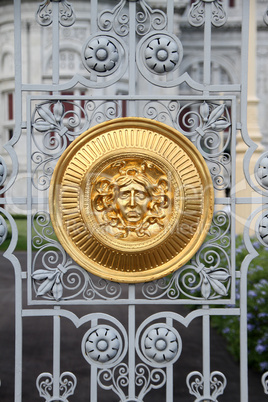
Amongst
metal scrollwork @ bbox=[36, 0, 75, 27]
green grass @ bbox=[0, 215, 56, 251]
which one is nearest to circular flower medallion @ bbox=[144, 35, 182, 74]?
metal scrollwork @ bbox=[36, 0, 75, 27]

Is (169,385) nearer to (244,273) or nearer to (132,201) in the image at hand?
(244,273)

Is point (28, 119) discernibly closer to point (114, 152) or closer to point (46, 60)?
point (114, 152)

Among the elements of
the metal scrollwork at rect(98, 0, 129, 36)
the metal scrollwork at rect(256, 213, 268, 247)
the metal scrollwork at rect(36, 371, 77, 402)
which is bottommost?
the metal scrollwork at rect(36, 371, 77, 402)

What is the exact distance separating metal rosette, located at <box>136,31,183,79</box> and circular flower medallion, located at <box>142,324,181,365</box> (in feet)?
4.05

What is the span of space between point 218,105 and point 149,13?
55cm

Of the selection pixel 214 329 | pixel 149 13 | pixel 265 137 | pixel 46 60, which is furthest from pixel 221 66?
pixel 149 13

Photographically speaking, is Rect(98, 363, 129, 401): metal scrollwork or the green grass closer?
Rect(98, 363, 129, 401): metal scrollwork

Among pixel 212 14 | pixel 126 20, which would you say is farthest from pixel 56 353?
pixel 212 14

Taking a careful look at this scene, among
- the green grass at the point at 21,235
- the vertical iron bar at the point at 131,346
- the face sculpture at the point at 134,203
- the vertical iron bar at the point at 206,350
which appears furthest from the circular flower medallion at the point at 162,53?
the green grass at the point at 21,235

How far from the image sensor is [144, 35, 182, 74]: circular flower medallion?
7.56 feet

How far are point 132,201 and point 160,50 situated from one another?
73 centimetres

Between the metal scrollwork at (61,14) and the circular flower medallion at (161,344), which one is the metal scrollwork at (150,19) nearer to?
the metal scrollwork at (61,14)

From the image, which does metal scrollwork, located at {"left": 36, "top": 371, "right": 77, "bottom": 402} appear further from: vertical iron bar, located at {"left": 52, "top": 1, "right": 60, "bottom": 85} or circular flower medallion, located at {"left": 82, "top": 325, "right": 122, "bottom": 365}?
vertical iron bar, located at {"left": 52, "top": 1, "right": 60, "bottom": 85}

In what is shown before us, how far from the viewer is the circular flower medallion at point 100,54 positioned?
2285 millimetres
